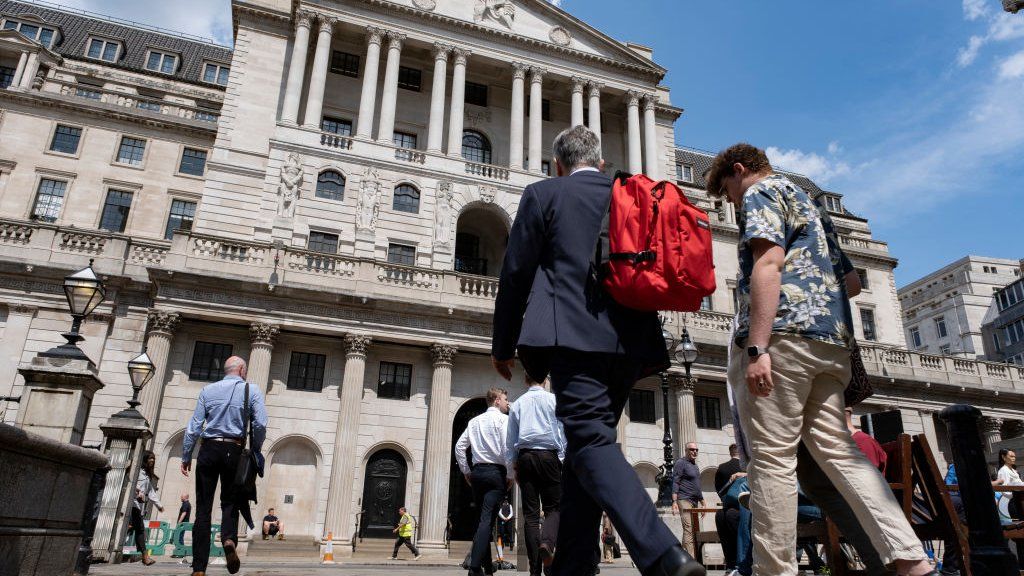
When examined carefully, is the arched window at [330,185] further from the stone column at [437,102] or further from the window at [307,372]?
the window at [307,372]

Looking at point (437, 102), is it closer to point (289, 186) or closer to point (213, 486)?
point (289, 186)

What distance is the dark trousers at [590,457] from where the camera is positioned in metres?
3.32

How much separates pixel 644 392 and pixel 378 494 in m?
12.5

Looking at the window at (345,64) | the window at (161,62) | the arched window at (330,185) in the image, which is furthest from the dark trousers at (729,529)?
the window at (161,62)

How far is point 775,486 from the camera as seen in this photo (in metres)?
3.95

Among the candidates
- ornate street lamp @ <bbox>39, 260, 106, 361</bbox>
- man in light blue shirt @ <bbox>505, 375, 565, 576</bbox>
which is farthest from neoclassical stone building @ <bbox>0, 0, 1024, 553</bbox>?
man in light blue shirt @ <bbox>505, 375, 565, 576</bbox>

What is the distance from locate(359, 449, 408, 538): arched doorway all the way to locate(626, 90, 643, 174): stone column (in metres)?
19.5

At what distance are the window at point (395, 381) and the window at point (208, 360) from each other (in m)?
5.83

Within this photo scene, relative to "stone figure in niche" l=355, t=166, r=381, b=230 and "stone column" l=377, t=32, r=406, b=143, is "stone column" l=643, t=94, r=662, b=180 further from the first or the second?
"stone figure in niche" l=355, t=166, r=381, b=230

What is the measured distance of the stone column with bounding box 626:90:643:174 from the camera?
3553 centimetres

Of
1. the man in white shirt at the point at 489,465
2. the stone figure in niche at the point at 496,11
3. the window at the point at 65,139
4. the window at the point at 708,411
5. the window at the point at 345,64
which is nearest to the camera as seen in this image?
the man in white shirt at the point at 489,465

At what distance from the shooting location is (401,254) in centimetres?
2970

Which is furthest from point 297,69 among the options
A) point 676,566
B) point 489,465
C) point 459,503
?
point 676,566

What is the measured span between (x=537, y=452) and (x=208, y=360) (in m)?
20.9
